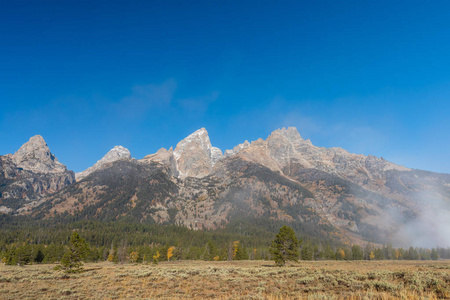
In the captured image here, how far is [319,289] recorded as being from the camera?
18578 millimetres

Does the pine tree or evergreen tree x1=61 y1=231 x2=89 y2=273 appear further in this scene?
the pine tree

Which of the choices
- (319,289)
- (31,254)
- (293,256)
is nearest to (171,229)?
(31,254)

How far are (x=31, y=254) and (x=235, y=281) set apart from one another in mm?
99453

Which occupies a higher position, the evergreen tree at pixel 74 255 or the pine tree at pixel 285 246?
the pine tree at pixel 285 246

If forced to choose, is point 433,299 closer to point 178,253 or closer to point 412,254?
point 178,253

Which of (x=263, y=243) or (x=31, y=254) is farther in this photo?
(x=263, y=243)

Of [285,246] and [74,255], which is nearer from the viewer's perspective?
[74,255]

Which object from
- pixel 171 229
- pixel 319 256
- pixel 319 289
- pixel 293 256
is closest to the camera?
pixel 319 289

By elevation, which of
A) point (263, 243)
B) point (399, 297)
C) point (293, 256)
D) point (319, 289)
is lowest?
point (263, 243)

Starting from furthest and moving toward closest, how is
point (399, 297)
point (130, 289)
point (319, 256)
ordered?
1. point (319, 256)
2. point (130, 289)
3. point (399, 297)

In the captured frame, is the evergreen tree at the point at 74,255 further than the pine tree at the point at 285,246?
No

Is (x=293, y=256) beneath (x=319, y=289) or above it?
beneath

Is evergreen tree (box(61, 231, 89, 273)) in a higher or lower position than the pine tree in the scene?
lower

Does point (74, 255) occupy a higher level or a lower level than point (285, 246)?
lower
